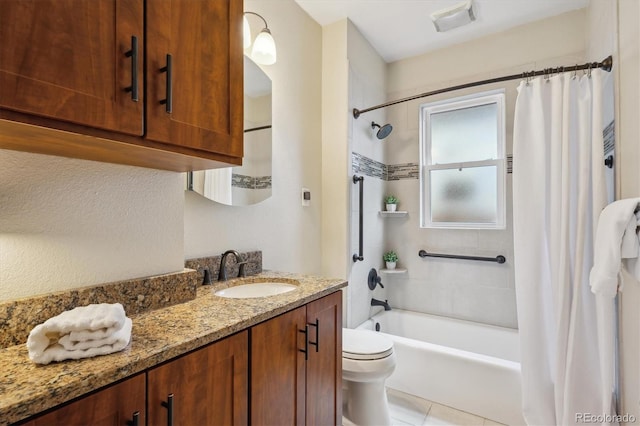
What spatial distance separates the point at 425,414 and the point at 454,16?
2677mm

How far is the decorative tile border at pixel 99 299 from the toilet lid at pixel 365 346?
3.26ft

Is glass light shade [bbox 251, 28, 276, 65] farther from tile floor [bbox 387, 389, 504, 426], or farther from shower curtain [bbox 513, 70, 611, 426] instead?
tile floor [bbox 387, 389, 504, 426]

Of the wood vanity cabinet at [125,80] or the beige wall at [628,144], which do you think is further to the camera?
the beige wall at [628,144]

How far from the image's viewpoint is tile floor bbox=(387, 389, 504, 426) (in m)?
1.90

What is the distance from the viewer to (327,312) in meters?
1.37

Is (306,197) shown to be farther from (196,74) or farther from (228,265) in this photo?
(196,74)

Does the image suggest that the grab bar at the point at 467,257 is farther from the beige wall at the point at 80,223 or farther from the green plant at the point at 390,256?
the beige wall at the point at 80,223

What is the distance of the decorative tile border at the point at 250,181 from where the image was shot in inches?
67.4

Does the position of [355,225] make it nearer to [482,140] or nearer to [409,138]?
[409,138]

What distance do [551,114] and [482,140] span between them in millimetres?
902

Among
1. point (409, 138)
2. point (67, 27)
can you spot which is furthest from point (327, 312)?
point (409, 138)

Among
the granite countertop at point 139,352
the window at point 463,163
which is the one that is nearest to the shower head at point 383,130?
the window at point 463,163

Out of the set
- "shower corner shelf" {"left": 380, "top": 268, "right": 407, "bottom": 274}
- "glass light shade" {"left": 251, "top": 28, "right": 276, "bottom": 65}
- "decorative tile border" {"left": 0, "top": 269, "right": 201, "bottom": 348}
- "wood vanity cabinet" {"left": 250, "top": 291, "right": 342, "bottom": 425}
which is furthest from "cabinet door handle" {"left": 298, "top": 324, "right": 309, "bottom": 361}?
"shower corner shelf" {"left": 380, "top": 268, "right": 407, "bottom": 274}

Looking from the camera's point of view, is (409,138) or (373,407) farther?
(409,138)
